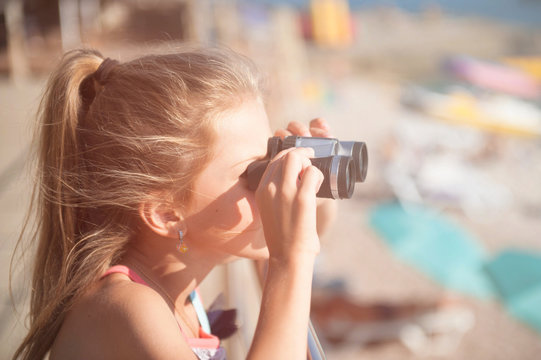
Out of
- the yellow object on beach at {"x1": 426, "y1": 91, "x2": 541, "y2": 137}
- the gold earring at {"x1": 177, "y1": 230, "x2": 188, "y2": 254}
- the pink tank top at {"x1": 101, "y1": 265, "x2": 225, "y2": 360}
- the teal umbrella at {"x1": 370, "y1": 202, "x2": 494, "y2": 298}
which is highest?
the gold earring at {"x1": 177, "y1": 230, "x2": 188, "y2": 254}

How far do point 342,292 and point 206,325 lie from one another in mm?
5304

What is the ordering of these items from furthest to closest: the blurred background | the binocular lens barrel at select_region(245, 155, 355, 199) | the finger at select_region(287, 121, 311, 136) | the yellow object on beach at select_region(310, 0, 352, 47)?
the yellow object on beach at select_region(310, 0, 352, 47)
the blurred background
the finger at select_region(287, 121, 311, 136)
the binocular lens barrel at select_region(245, 155, 355, 199)

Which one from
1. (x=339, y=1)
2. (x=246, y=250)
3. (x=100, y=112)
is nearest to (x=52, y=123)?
(x=100, y=112)

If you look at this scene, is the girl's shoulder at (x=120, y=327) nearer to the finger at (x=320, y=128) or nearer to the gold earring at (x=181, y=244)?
the gold earring at (x=181, y=244)

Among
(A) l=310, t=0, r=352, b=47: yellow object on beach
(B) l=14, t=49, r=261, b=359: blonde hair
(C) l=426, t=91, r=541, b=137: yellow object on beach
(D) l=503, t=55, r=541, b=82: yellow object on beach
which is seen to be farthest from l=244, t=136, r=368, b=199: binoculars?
(D) l=503, t=55, r=541, b=82: yellow object on beach

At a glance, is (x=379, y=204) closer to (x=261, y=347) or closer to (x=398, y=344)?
(x=398, y=344)

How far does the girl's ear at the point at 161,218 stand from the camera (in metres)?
1.00

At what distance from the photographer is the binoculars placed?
92 cm

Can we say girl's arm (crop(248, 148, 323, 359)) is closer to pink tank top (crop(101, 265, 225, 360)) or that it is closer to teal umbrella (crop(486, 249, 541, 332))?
pink tank top (crop(101, 265, 225, 360))

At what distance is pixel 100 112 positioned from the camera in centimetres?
101

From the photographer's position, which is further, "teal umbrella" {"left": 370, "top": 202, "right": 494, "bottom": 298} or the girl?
"teal umbrella" {"left": 370, "top": 202, "right": 494, "bottom": 298}

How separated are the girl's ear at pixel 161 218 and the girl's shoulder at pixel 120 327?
124 mm

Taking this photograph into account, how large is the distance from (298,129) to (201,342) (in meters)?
0.53

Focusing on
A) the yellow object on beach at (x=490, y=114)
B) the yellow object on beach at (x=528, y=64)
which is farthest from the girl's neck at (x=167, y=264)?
the yellow object on beach at (x=528, y=64)
